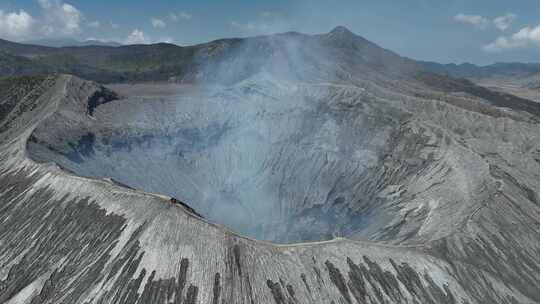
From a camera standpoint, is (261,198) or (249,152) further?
(249,152)

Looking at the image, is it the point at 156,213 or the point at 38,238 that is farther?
the point at 38,238

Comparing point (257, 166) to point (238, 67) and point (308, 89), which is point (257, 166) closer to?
point (308, 89)

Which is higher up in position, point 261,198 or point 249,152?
point 249,152

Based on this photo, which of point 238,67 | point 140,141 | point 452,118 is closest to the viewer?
point 140,141

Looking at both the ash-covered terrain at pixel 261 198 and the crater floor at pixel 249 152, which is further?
the crater floor at pixel 249 152

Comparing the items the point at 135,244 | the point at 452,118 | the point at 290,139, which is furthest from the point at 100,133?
the point at 452,118

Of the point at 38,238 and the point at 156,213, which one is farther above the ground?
the point at 156,213

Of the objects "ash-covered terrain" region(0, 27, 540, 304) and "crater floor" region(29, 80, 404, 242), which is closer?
"ash-covered terrain" region(0, 27, 540, 304)

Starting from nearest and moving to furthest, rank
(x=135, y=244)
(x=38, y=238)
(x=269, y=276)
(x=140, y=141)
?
(x=269, y=276), (x=135, y=244), (x=38, y=238), (x=140, y=141)
